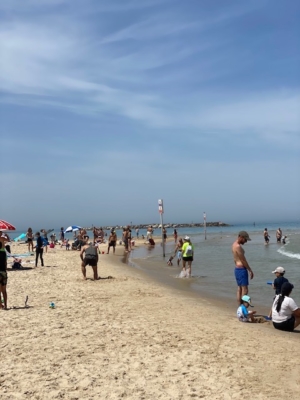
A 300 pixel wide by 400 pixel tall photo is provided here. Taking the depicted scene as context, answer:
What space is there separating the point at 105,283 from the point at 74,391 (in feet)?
27.7

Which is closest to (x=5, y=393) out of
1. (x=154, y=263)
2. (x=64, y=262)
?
(x=64, y=262)

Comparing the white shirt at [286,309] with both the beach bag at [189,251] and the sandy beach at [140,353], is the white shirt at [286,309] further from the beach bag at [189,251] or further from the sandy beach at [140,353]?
the beach bag at [189,251]

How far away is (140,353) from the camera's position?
A: 609cm

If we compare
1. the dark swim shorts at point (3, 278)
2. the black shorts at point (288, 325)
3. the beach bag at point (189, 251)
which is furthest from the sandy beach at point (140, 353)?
the beach bag at point (189, 251)

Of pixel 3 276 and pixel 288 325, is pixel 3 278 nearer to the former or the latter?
pixel 3 276

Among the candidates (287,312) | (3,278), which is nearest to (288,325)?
(287,312)

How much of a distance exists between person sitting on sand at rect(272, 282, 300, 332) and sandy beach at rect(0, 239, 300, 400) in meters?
0.22

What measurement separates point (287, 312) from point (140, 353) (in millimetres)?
3088

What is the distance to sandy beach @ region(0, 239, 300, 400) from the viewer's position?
16.1 feet

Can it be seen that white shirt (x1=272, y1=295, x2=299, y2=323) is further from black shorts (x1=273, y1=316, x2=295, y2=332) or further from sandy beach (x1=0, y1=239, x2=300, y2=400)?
sandy beach (x1=0, y1=239, x2=300, y2=400)

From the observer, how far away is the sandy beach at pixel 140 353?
193 inches

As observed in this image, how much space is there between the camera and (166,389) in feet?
16.0

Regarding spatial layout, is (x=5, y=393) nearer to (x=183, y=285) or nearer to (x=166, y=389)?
(x=166, y=389)

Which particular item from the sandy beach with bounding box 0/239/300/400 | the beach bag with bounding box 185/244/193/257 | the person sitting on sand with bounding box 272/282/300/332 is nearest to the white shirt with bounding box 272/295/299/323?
the person sitting on sand with bounding box 272/282/300/332
